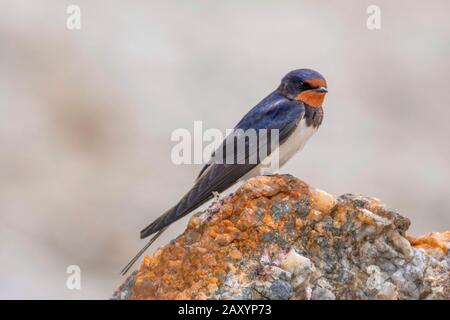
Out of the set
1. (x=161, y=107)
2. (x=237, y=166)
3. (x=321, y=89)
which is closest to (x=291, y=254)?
(x=237, y=166)

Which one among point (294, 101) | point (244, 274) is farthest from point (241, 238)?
point (294, 101)

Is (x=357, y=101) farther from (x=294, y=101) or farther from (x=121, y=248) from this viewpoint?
(x=294, y=101)

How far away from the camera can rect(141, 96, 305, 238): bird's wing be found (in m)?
6.39

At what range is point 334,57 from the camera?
72.9ft

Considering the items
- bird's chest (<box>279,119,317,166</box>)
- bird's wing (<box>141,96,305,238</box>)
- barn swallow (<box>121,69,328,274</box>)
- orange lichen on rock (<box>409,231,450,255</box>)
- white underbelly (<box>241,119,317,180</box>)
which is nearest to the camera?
orange lichen on rock (<box>409,231,450,255</box>)

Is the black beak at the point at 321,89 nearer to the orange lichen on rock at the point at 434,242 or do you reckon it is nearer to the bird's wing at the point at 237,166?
the bird's wing at the point at 237,166

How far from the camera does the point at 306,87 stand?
758 centimetres

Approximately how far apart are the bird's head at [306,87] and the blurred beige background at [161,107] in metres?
5.69

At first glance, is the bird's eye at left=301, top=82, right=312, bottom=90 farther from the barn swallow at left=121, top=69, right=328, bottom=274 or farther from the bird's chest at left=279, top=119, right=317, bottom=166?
the bird's chest at left=279, top=119, right=317, bottom=166

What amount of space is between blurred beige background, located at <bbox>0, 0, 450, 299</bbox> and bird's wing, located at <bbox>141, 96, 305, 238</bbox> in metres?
5.70

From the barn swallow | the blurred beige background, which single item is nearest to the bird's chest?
the barn swallow

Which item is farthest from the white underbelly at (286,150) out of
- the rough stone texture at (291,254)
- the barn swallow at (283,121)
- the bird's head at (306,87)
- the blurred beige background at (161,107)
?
the blurred beige background at (161,107)

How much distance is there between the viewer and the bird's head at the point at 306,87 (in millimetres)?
7531
